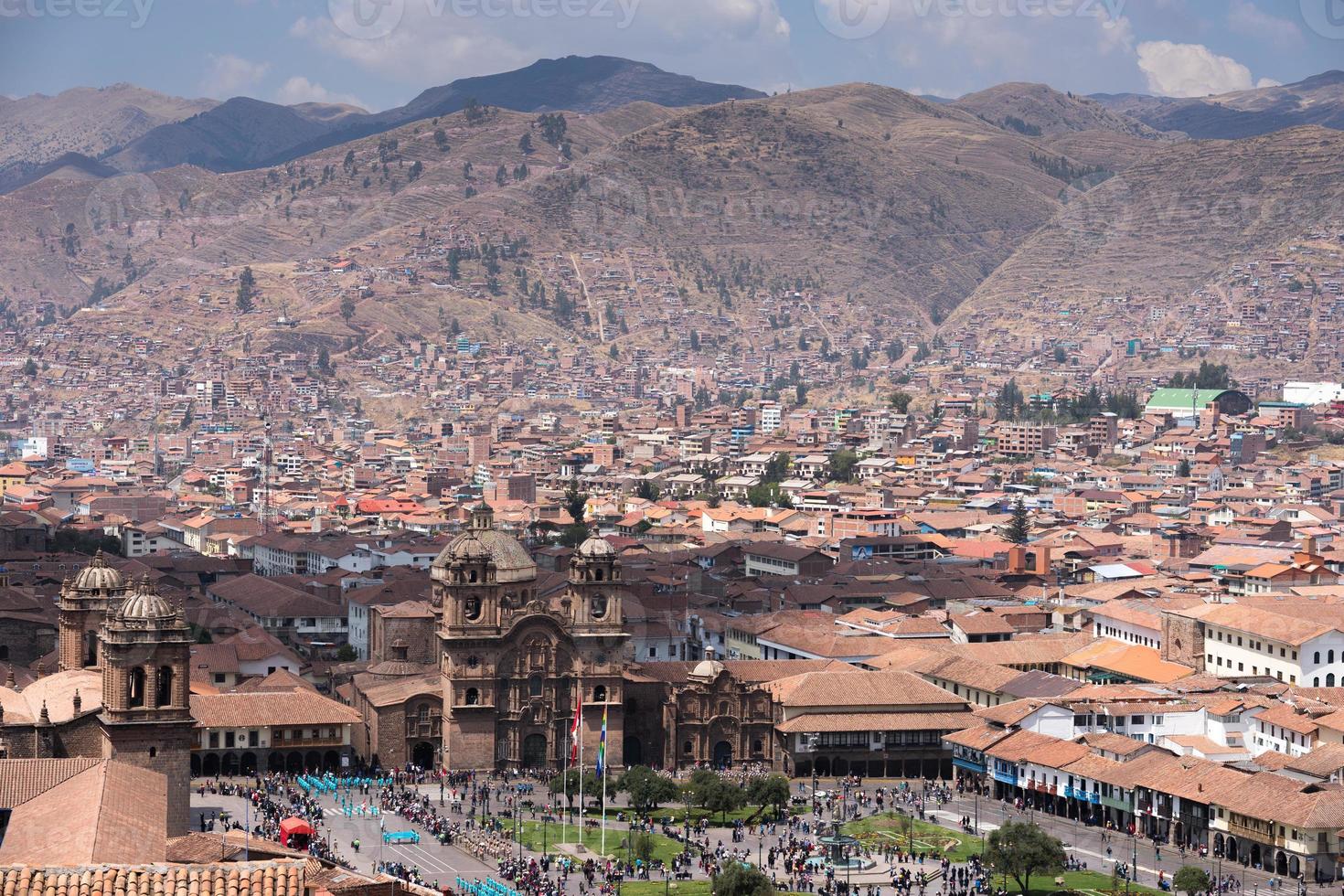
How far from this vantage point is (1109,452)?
18375 cm

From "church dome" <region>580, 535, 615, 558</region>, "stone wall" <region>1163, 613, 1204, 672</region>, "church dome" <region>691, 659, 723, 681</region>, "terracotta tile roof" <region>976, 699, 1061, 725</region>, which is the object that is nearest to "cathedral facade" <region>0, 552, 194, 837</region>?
"church dome" <region>580, 535, 615, 558</region>

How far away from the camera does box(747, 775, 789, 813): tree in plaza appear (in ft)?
199

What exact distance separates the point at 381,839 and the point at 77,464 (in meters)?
139

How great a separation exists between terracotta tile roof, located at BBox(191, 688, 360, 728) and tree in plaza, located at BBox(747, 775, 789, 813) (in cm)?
1263

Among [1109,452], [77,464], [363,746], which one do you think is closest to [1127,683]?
[363,746]

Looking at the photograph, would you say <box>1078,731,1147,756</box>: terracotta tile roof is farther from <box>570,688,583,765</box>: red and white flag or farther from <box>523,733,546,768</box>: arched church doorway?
<box>523,733,546,768</box>: arched church doorway

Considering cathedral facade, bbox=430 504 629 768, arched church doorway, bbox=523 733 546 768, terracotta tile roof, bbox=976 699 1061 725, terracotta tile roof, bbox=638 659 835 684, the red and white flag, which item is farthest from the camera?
terracotta tile roof, bbox=638 659 835 684

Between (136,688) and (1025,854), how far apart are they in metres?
19.3

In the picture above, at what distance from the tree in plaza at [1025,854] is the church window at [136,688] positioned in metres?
19.0

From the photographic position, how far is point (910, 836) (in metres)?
57.8

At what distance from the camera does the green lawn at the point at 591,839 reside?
56938mm

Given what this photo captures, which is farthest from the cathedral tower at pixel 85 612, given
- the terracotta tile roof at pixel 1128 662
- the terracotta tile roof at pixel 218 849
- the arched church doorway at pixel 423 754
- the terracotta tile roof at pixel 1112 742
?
the terracotta tile roof at pixel 1128 662

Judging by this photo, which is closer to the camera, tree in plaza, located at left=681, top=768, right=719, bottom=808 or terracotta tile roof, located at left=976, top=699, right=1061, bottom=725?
tree in plaza, located at left=681, top=768, right=719, bottom=808

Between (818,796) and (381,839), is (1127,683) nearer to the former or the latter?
(818,796)
